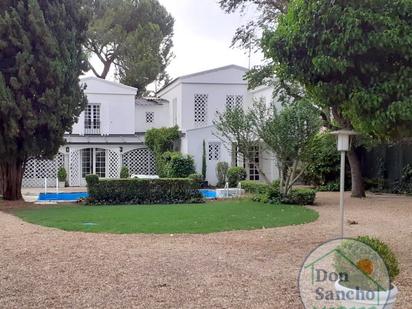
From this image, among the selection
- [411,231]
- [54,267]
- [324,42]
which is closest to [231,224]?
[411,231]

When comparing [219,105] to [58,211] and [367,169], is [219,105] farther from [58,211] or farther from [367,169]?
[58,211]

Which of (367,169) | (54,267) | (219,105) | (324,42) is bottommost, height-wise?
(54,267)

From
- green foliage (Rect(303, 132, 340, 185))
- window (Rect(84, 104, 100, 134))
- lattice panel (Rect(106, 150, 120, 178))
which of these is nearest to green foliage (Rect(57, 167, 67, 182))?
lattice panel (Rect(106, 150, 120, 178))

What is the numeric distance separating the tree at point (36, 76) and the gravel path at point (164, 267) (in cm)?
538

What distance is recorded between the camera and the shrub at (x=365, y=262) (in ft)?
15.2

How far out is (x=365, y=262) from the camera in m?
4.87

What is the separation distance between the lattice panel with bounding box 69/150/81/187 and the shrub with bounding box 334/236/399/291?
25043 mm

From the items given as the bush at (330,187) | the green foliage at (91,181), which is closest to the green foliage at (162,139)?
the bush at (330,187)

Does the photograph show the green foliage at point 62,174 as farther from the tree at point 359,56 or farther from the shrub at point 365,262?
the shrub at point 365,262

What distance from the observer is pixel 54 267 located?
7.50 meters

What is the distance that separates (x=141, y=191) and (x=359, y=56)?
12540 mm

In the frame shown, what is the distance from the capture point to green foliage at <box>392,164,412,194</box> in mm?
22094

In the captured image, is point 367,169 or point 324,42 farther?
point 367,169

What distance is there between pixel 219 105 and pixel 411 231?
18.9 metres
